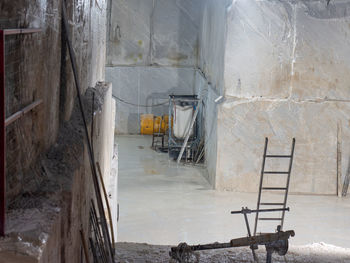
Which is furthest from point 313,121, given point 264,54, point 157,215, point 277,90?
point 157,215

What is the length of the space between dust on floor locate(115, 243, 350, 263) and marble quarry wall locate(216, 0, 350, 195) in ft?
16.1

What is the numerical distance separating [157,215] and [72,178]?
662cm

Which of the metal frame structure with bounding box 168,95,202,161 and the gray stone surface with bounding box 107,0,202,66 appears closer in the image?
the metal frame structure with bounding box 168,95,202,161

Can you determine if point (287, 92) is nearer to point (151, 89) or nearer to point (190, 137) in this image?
point (190, 137)

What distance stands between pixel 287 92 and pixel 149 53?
6585mm

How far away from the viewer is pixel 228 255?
624 cm

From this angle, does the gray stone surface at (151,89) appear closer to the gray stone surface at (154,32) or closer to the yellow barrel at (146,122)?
the yellow barrel at (146,122)

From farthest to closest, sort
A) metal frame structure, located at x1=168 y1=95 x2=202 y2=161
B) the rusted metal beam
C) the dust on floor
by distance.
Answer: metal frame structure, located at x1=168 y1=95 x2=202 y2=161 < the dust on floor < the rusted metal beam

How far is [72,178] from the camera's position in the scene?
9.64 ft

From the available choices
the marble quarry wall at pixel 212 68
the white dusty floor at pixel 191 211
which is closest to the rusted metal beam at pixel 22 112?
the white dusty floor at pixel 191 211

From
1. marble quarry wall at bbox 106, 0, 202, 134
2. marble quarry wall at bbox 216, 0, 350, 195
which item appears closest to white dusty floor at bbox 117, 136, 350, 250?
marble quarry wall at bbox 216, 0, 350, 195

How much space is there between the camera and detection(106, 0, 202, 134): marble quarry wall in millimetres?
16625

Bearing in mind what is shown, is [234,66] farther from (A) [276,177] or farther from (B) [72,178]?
(B) [72,178]

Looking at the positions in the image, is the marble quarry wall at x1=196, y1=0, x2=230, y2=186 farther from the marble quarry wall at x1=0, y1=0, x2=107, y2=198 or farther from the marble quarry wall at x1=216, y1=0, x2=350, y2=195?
the marble quarry wall at x1=0, y1=0, x2=107, y2=198
